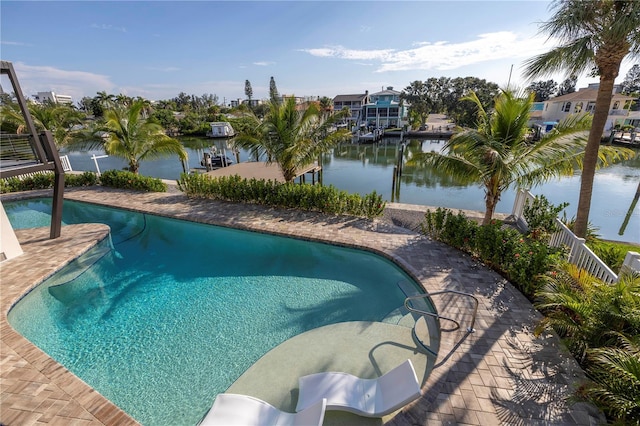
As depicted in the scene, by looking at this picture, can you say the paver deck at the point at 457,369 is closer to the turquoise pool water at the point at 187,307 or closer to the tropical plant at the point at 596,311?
the turquoise pool water at the point at 187,307

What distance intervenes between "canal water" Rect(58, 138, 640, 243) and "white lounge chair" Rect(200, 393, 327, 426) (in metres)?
6.21

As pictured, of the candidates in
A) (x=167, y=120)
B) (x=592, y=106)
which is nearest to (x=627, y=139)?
(x=592, y=106)

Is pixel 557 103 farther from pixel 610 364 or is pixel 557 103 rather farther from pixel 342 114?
pixel 610 364

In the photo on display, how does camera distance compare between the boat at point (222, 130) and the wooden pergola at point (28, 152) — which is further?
the boat at point (222, 130)

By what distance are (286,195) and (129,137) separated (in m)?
7.93

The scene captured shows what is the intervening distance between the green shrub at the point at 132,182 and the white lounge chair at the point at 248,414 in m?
12.6

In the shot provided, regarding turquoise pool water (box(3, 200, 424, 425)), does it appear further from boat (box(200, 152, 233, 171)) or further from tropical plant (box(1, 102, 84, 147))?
boat (box(200, 152, 233, 171))

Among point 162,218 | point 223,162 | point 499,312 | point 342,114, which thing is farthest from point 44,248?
point 223,162

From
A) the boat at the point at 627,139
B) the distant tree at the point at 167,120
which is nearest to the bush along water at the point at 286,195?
the boat at the point at 627,139

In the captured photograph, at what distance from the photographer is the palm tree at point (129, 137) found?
12273mm

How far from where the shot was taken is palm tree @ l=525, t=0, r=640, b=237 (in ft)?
17.2

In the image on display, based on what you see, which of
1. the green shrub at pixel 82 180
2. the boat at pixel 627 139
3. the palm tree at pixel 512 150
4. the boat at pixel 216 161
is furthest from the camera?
the boat at pixel 627 139

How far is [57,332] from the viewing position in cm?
570

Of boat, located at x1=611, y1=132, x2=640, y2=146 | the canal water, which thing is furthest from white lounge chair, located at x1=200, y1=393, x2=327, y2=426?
boat, located at x1=611, y1=132, x2=640, y2=146
